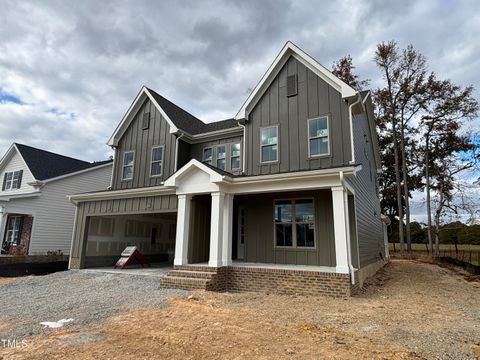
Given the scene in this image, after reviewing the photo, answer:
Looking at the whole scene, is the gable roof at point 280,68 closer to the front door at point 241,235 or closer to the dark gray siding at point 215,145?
the dark gray siding at point 215,145

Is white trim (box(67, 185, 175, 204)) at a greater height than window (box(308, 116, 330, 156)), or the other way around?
window (box(308, 116, 330, 156))

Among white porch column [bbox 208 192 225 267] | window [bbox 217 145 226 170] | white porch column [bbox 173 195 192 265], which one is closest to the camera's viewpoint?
white porch column [bbox 208 192 225 267]

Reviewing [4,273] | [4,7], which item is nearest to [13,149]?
[4,273]

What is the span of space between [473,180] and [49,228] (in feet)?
95.6

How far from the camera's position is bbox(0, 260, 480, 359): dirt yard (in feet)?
12.1

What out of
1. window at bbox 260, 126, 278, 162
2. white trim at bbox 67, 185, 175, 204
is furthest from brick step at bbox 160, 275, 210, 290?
window at bbox 260, 126, 278, 162

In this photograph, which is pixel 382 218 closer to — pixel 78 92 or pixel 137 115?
pixel 137 115

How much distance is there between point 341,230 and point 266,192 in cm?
256

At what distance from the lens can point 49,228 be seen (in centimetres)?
1538

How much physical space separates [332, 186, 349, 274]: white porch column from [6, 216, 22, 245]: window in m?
16.2

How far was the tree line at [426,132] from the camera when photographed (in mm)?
23688

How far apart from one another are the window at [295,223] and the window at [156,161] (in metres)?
5.31

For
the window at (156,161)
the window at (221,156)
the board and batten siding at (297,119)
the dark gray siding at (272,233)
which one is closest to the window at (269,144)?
the board and batten siding at (297,119)

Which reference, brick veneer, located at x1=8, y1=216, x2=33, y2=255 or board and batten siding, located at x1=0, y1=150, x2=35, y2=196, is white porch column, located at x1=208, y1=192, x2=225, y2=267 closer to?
brick veneer, located at x1=8, y1=216, x2=33, y2=255
